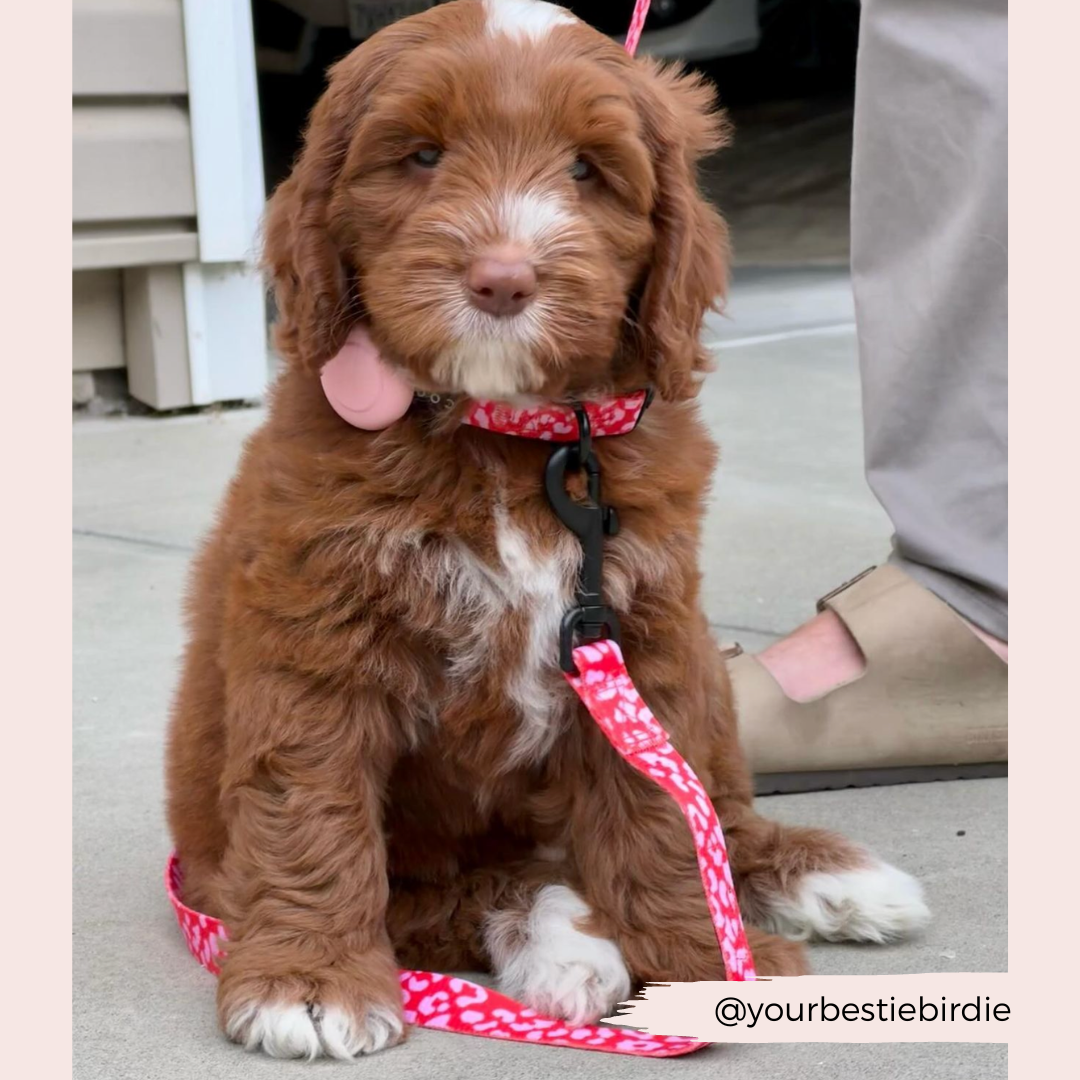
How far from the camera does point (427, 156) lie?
207 centimetres

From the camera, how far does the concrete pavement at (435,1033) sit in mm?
2123

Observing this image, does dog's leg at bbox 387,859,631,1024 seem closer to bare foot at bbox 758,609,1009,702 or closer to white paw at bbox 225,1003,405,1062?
white paw at bbox 225,1003,405,1062

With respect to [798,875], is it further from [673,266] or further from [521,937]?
[673,266]

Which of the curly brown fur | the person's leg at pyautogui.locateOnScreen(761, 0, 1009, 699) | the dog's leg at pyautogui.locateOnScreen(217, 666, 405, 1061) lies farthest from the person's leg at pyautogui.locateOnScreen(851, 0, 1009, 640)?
the dog's leg at pyautogui.locateOnScreen(217, 666, 405, 1061)

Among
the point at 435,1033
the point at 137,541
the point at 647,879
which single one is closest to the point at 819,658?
the point at 647,879

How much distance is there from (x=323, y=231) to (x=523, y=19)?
38 centimetres

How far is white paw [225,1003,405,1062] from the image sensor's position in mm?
2090

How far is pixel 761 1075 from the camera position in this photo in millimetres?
2076

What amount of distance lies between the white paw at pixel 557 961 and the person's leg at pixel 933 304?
40.6 inches

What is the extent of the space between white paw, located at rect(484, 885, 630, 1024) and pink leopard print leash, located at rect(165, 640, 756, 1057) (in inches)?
1.1

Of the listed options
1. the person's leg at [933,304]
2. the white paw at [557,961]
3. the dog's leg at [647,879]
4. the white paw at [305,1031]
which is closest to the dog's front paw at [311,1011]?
the white paw at [305,1031]

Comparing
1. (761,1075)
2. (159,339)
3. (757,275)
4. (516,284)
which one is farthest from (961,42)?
(757,275)

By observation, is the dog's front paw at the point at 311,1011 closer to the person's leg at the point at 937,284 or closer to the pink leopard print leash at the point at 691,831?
the pink leopard print leash at the point at 691,831

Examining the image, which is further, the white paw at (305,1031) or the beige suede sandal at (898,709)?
the beige suede sandal at (898,709)
